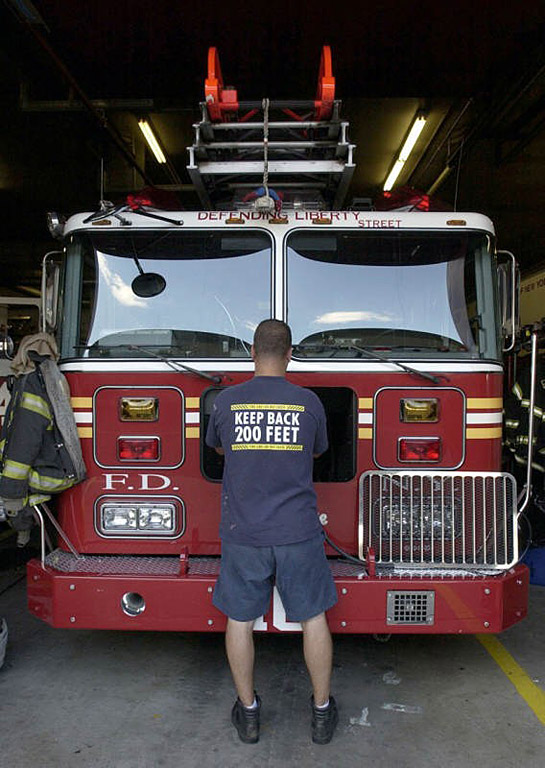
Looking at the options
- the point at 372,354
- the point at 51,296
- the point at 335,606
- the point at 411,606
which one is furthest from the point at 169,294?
the point at 411,606

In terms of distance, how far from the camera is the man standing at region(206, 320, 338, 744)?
3375mm

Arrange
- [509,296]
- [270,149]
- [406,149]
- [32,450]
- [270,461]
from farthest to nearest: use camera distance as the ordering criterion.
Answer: [406,149] < [270,149] < [509,296] < [32,450] < [270,461]

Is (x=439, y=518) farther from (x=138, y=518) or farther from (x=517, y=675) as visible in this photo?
(x=138, y=518)

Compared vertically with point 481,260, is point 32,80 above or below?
above

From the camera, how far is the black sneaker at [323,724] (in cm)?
353

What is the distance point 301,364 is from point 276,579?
1251mm

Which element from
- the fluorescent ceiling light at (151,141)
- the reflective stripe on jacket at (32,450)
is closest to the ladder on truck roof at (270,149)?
the reflective stripe on jacket at (32,450)

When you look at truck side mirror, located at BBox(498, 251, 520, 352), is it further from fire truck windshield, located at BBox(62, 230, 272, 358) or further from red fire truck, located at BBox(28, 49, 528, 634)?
fire truck windshield, located at BBox(62, 230, 272, 358)

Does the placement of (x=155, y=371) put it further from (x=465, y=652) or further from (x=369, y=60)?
(x=369, y=60)

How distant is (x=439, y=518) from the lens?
13.5 feet

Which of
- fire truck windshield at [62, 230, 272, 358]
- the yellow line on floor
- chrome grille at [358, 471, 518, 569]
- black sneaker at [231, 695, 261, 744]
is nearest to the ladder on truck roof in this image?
fire truck windshield at [62, 230, 272, 358]

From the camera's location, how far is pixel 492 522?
4070mm

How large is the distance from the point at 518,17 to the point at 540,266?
5817 millimetres

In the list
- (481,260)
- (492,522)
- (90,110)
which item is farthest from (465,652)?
(90,110)
